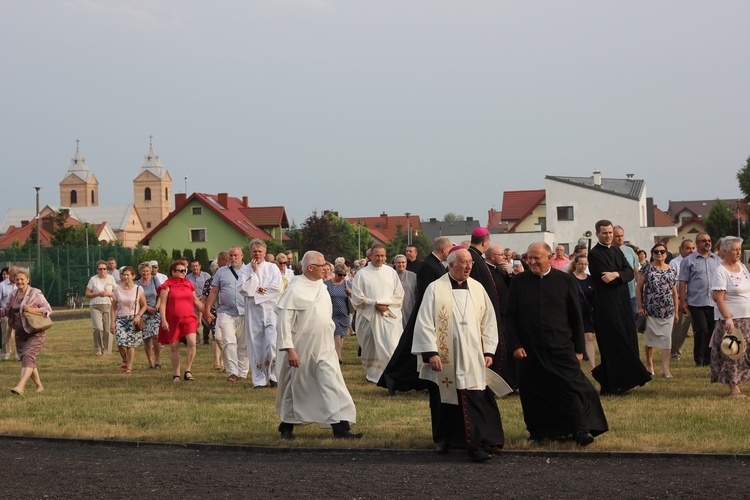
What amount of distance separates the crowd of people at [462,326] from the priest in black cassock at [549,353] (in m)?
0.01

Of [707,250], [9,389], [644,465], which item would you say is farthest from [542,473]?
[9,389]

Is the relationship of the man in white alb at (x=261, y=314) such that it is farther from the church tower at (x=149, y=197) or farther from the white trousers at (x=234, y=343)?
the church tower at (x=149, y=197)

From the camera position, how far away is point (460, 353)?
9875 millimetres

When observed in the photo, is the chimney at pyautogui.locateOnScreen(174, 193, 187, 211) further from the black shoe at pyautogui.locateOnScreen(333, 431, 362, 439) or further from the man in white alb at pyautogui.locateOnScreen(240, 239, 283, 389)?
A: the black shoe at pyautogui.locateOnScreen(333, 431, 362, 439)

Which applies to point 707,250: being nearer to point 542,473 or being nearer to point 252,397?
point 252,397

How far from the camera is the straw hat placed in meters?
13.2

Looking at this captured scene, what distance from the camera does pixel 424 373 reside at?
10203mm

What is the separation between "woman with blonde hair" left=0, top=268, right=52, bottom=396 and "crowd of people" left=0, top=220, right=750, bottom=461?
22 millimetres

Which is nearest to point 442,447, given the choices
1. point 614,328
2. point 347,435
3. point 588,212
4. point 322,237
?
point 347,435

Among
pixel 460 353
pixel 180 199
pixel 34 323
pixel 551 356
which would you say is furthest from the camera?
pixel 180 199

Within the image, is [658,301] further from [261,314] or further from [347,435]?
[347,435]

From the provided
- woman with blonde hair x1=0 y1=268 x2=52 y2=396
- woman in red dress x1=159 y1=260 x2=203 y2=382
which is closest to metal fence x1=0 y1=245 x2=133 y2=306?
woman in red dress x1=159 y1=260 x2=203 y2=382

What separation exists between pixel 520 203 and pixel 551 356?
85.9 meters

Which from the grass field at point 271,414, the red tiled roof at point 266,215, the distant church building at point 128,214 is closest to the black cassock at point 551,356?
the grass field at point 271,414
